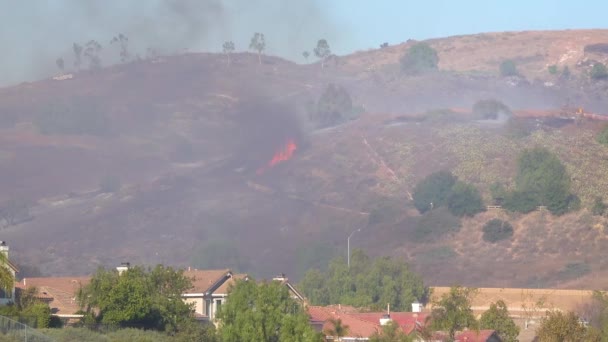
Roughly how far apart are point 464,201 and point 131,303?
10794cm

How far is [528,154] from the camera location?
6718 inches

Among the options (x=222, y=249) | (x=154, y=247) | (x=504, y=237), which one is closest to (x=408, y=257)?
(x=504, y=237)

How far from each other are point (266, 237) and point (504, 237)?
31.9 m

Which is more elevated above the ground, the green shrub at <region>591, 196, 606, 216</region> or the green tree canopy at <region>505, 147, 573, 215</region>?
the green tree canopy at <region>505, 147, 573, 215</region>

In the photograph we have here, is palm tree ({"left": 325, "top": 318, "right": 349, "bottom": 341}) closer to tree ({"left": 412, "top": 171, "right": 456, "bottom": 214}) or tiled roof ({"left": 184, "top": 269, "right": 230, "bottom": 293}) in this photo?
tiled roof ({"left": 184, "top": 269, "right": 230, "bottom": 293})

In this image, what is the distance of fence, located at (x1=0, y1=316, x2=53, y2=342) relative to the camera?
151 feet

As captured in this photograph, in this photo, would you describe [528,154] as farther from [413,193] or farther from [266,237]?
[266,237]

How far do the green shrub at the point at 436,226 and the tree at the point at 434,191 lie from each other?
488 cm

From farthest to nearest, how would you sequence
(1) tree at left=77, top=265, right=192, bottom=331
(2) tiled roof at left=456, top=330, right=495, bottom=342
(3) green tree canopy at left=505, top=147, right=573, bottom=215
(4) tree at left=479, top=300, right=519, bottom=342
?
(3) green tree canopy at left=505, top=147, right=573, bottom=215 → (4) tree at left=479, top=300, right=519, bottom=342 → (1) tree at left=77, top=265, right=192, bottom=331 → (2) tiled roof at left=456, top=330, right=495, bottom=342

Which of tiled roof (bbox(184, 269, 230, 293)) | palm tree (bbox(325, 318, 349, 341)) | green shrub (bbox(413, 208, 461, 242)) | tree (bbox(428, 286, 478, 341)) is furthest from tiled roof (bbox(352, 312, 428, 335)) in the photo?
green shrub (bbox(413, 208, 461, 242))

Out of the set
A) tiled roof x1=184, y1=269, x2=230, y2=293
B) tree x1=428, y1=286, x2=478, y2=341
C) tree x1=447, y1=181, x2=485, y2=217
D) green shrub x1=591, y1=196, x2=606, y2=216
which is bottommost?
tree x1=428, y1=286, x2=478, y2=341

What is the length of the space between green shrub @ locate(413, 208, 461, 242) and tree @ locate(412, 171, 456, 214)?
4.88 metres

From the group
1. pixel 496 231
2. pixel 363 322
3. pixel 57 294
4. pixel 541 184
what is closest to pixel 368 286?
pixel 363 322

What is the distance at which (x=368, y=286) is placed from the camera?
99375 millimetres
